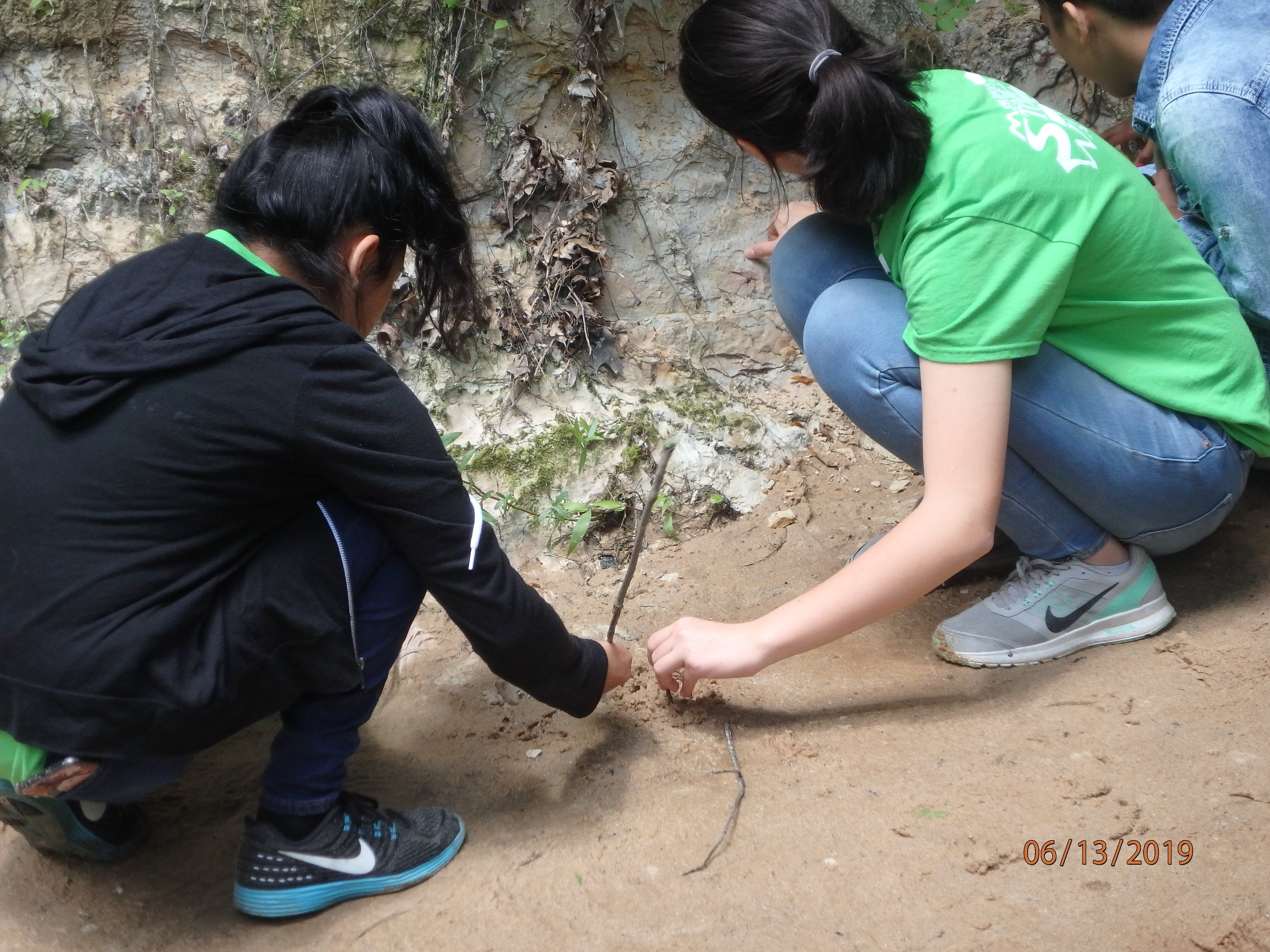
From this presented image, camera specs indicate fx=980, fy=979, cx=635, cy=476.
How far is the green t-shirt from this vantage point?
147 centimetres

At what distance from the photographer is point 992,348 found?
146cm

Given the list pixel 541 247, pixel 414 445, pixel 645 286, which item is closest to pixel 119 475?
pixel 414 445

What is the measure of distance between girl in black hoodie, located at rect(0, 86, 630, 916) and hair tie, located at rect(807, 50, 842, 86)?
57cm

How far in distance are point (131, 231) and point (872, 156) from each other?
217cm

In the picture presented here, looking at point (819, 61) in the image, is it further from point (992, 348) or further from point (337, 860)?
point (337, 860)

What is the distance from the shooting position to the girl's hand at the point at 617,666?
1.67 metres

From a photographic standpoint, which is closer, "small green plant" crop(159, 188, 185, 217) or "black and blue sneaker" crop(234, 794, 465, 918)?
"black and blue sneaker" crop(234, 794, 465, 918)

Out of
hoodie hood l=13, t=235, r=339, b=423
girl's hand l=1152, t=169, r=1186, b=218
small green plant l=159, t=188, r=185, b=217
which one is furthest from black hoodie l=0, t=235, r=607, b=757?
girl's hand l=1152, t=169, r=1186, b=218

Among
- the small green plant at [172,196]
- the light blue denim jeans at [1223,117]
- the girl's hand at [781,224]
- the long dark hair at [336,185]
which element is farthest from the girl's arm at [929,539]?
the small green plant at [172,196]

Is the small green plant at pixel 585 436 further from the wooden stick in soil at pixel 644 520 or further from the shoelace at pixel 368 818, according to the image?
the shoelace at pixel 368 818

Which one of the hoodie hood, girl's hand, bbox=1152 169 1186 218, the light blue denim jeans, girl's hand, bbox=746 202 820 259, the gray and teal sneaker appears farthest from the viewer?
girl's hand, bbox=746 202 820 259

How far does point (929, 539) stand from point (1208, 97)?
92cm

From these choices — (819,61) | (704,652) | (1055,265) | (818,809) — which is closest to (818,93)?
(819,61)

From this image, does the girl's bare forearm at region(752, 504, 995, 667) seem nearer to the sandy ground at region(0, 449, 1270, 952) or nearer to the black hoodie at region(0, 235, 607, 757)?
the sandy ground at region(0, 449, 1270, 952)
